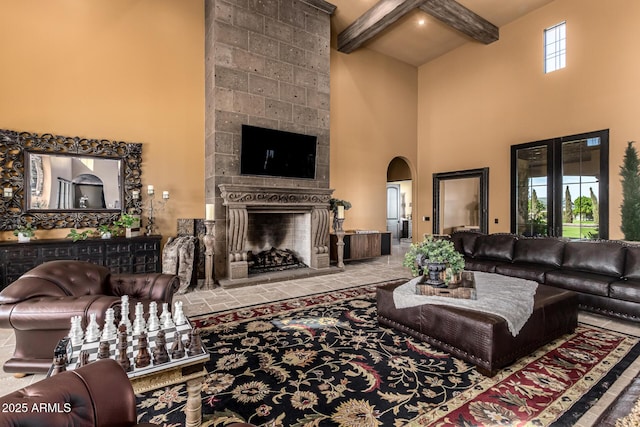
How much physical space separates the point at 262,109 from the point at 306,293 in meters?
3.54

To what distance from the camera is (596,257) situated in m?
4.05

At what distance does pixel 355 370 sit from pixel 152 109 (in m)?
5.34

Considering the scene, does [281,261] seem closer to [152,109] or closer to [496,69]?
[152,109]

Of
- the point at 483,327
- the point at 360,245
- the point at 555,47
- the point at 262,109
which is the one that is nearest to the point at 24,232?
the point at 262,109

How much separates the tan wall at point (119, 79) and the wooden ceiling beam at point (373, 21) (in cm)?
323

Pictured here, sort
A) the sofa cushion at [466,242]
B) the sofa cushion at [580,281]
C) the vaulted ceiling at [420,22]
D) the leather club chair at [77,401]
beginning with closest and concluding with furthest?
1. the leather club chair at [77,401]
2. the sofa cushion at [580,281]
3. the sofa cushion at [466,242]
4. the vaulted ceiling at [420,22]

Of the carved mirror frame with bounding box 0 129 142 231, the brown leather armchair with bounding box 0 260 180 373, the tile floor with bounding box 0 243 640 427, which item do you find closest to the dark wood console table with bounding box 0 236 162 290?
the carved mirror frame with bounding box 0 129 142 231

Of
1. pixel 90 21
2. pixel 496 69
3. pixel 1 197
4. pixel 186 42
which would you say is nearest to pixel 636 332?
pixel 496 69

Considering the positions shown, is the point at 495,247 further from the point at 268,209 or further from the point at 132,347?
the point at 132,347

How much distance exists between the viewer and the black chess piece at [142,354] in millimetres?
1529

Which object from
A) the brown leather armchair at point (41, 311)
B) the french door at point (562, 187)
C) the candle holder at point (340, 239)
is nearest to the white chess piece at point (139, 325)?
the brown leather armchair at point (41, 311)

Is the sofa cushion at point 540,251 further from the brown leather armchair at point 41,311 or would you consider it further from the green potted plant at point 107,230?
the green potted plant at point 107,230

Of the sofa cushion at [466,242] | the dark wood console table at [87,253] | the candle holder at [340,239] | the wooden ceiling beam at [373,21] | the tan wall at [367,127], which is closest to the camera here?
the dark wood console table at [87,253]

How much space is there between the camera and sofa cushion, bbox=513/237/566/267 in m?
4.45
